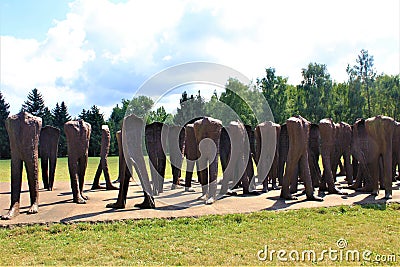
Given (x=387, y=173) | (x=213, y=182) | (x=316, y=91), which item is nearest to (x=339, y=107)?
(x=316, y=91)

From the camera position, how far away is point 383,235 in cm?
661

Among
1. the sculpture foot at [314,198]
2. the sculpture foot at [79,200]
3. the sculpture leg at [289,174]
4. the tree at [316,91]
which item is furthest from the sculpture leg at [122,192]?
the tree at [316,91]

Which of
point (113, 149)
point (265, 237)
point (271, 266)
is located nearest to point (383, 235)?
point (265, 237)

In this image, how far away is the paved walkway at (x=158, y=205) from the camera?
25.0ft

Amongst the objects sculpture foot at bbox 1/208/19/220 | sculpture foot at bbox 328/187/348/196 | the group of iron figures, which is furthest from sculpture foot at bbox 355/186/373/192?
sculpture foot at bbox 1/208/19/220

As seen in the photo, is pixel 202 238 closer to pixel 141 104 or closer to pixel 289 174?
pixel 289 174

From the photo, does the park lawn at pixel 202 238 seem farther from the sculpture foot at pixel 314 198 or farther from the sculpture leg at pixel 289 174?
the sculpture leg at pixel 289 174

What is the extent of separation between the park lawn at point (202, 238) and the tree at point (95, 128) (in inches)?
1636

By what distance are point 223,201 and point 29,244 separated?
480cm

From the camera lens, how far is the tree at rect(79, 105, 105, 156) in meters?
47.3

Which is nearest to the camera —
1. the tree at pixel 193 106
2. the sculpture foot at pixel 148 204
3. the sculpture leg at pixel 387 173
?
the sculpture foot at pixel 148 204

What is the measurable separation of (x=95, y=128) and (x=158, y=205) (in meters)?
41.3

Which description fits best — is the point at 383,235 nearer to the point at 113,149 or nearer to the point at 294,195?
the point at 294,195

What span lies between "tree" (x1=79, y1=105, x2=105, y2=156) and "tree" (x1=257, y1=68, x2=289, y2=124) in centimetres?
2181
